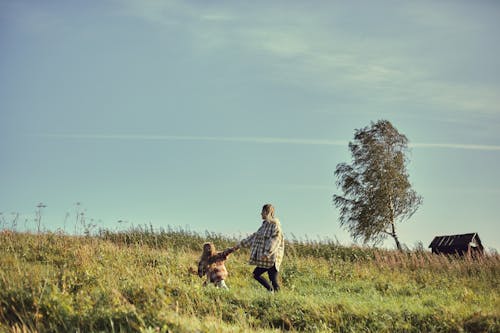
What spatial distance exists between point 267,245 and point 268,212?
2.41 feet

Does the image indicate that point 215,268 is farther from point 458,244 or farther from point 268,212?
point 458,244

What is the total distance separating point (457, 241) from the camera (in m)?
28.9

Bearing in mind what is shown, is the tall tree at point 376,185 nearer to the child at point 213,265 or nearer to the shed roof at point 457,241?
the shed roof at point 457,241

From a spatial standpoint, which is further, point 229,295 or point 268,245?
point 268,245

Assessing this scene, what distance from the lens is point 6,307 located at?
9805 mm

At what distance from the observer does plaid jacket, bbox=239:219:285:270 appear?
1232cm

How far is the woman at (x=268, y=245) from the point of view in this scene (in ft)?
40.4

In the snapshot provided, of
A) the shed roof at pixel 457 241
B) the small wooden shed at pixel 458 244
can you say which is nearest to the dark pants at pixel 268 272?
the small wooden shed at pixel 458 244

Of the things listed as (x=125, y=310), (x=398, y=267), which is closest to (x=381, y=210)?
(x=398, y=267)

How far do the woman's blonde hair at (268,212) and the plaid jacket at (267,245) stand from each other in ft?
0.34

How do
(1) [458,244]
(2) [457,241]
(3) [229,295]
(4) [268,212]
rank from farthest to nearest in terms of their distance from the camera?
(2) [457,241]
(1) [458,244]
(4) [268,212]
(3) [229,295]

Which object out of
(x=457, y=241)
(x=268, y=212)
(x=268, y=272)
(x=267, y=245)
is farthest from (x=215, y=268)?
(x=457, y=241)

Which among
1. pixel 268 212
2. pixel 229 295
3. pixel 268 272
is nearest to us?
pixel 229 295

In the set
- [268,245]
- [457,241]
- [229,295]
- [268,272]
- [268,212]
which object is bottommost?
[229,295]
